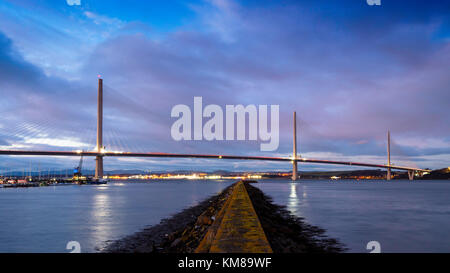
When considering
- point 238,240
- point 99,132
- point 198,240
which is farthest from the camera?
point 99,132

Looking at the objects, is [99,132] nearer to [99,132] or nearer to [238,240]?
[99,132]

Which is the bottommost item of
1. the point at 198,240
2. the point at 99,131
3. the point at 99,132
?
the point at 198,240

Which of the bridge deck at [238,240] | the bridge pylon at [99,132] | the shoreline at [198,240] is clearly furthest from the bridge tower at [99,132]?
the bridge deck at [238,240]

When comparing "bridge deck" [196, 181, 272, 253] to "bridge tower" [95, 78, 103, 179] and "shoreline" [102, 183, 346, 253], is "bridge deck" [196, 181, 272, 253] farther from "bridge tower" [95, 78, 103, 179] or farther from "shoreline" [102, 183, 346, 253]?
"bridge tower" [95, 78, 103, 179]

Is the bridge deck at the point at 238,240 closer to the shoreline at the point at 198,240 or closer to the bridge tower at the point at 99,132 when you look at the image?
the shoreline at the point at 198,240

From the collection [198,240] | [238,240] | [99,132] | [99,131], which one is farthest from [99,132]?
[238,240]

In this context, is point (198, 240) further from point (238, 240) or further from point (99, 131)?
point (99, 131)

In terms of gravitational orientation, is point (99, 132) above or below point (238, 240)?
above

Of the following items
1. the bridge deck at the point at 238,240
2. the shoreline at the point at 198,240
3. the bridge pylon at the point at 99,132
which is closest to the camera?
the bridge deck at the point at 238,240

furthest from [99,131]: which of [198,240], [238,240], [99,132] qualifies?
[238,240]

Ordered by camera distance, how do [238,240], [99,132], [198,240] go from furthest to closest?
1. [99,132]
2. [198,240]
3. [238,240]

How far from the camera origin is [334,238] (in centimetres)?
1198

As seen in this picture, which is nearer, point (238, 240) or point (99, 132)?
point (238, 240)
